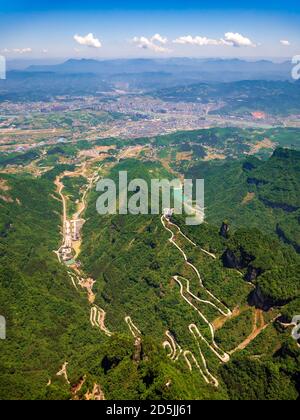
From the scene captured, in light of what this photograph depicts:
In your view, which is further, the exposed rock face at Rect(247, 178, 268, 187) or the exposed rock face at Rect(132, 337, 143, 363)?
the exposed rock face at Rect(247, 178, 268, 187)

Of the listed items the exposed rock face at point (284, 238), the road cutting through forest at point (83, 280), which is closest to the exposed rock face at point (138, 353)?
the road cutting through forest at point (83, 280)

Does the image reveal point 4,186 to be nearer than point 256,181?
Yes

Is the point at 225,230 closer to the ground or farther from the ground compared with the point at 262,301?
farther from the ground

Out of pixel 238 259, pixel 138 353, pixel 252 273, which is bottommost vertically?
pixel 138 353

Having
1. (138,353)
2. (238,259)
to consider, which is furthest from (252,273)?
(138,353)

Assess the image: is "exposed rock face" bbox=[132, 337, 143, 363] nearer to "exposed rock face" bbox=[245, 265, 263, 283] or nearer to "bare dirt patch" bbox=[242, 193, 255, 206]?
"exposed rock face" bbox=[245, 265, 263, 283]

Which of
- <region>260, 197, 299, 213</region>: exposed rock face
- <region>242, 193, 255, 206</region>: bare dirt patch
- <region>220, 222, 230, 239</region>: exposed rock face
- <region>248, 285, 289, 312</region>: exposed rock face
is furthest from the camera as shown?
<region>242, 193, 255, 206</region>: bare dirt patch

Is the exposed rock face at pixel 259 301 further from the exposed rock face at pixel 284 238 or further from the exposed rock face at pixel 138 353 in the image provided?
the exposed rock face at pixel 284 238

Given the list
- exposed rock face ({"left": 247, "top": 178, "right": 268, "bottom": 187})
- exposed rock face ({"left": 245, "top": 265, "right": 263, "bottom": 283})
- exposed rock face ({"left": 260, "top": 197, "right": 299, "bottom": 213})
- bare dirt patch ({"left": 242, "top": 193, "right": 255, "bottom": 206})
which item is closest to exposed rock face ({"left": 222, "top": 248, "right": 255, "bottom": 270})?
exposed rock face ({"left": 245, "top": 265, "right": 263, "bottom": 283})

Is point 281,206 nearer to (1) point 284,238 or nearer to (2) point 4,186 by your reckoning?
(1) point 284,238
